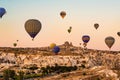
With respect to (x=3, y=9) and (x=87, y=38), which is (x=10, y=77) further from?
(x=3, y=9)

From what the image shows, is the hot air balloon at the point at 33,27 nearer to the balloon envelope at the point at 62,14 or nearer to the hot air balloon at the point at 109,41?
the hot air balloon at the point at 109,41

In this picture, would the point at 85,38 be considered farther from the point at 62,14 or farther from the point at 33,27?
the point at 33,27

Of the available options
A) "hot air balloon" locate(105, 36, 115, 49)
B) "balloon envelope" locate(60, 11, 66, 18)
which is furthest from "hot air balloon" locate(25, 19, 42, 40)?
"balloon envelope" locate(60, 11, 66, 18)

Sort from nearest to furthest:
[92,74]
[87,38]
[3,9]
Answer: [3,9] < [87,38] < [92,74]

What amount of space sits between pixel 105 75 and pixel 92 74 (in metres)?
6.86

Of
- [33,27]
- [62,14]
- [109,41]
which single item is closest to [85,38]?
[62,14]

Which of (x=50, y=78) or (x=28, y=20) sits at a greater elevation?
(x=28, y=20)

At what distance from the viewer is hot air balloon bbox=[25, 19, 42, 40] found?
89250 millimetres

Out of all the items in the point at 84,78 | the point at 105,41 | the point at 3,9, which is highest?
the point at 3,9

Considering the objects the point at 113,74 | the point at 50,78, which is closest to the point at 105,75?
the point at 113,74

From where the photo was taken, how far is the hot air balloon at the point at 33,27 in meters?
89.2

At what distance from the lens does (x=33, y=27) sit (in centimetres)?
8919

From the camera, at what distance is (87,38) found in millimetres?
130875

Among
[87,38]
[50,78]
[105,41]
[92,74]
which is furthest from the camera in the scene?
[92,74]
